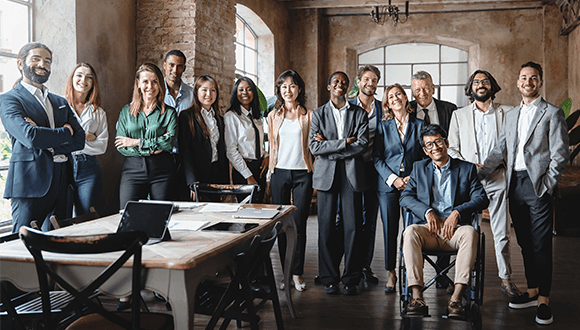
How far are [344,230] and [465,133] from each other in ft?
4.21

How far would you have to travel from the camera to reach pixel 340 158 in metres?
3.89

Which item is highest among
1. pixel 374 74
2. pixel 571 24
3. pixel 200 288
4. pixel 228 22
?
pixel 571 24

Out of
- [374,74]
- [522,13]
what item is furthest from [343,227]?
[522,13]

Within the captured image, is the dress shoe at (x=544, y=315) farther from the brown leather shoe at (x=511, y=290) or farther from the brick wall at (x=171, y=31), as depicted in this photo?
the brick wall at (x=171, y=31)

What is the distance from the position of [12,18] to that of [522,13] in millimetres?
10143

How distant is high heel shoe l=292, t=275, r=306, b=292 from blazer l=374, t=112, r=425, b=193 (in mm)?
1024

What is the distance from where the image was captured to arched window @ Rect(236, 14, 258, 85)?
30.8ft

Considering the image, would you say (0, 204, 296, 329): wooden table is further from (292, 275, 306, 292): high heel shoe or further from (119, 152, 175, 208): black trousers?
(292, 275, 306, 292): high heel shoe

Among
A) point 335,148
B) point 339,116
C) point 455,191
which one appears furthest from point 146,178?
point 455,191

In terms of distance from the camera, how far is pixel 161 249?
203cm

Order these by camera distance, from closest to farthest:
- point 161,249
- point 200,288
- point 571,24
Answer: point 161,249 < point 200,288 < point 571,24

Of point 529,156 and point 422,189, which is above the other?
point 529,156

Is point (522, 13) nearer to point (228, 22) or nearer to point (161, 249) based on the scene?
point (228, 22)

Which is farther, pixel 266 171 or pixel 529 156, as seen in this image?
pixel 266 171
